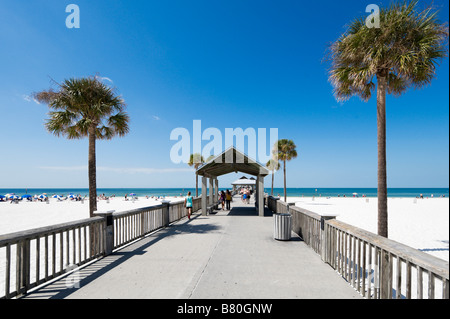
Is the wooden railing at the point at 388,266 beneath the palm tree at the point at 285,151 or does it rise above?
beneath

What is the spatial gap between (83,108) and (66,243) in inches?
187

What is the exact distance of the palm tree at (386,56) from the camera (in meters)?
6.47

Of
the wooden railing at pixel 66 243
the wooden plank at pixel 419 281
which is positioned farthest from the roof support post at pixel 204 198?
the wooden plank at pixel 419 281

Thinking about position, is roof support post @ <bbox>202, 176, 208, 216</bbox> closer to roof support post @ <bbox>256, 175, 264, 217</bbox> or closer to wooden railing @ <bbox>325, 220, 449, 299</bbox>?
roof support post @ <bbox>256, 175, 264, 217</bbox>

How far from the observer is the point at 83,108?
25.6 feet

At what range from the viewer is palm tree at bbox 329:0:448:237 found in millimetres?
6473

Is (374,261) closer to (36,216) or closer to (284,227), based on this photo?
(284,227)

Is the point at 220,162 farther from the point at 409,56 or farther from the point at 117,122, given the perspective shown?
the point at 409,56

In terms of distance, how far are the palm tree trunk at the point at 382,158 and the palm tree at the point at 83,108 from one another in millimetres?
9212

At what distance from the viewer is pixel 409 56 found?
21.0 feet

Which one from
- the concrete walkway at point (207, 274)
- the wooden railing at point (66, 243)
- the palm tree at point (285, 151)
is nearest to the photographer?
the wooden railing at point (66, 243)

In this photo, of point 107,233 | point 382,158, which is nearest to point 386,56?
point 382,158

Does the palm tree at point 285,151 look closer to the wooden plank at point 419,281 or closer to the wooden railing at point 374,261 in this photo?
the wooden railing at point 374,261

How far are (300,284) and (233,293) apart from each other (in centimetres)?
131
